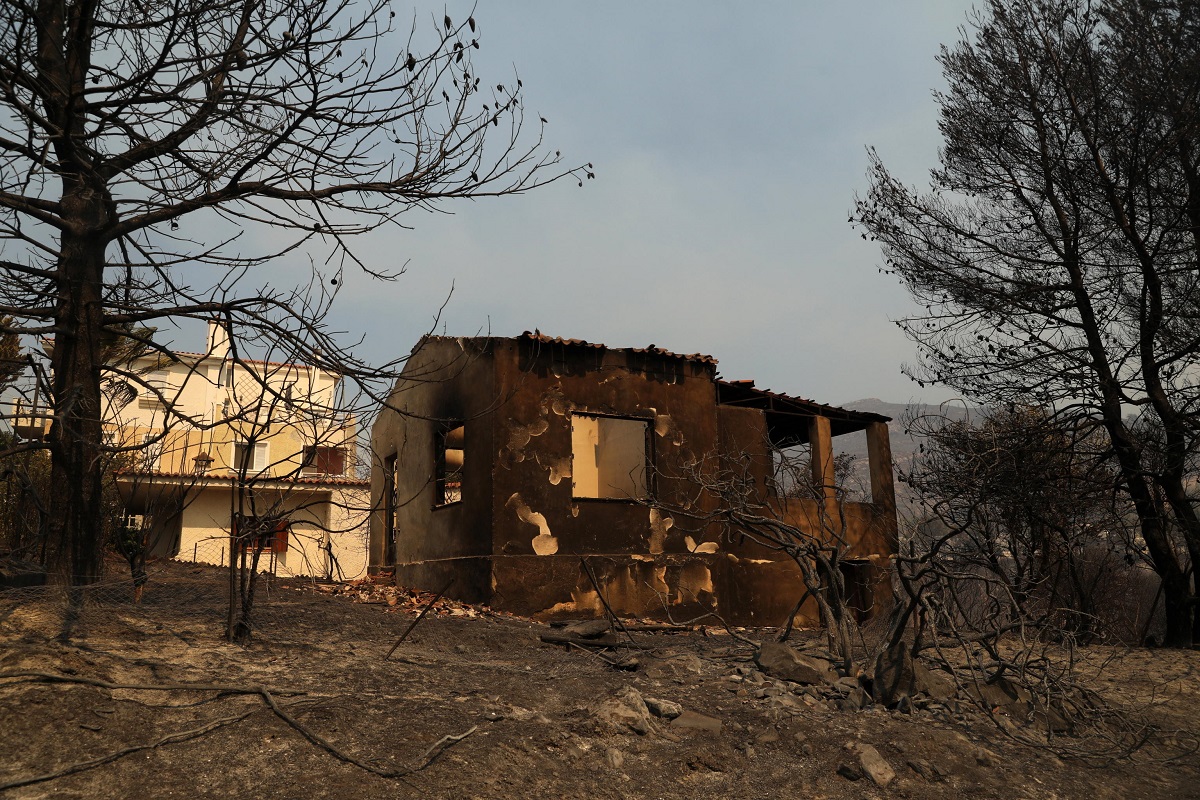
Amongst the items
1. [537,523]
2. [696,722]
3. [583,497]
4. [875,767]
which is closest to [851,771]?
[875,767]

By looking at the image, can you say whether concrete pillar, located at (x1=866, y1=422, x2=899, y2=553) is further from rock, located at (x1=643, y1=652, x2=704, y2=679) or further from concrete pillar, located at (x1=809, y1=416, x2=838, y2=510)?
rock, located at (x1=643, y1=652, x2=704, y2=679)

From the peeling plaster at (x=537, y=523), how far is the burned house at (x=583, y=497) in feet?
0.05

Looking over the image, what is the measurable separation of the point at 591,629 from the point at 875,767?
156 inches

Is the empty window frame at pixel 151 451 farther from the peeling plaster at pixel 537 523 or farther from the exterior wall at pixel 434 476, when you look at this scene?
the peeling plaster at pixel 537 523

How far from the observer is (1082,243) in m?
12.9

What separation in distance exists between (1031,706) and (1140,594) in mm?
19771

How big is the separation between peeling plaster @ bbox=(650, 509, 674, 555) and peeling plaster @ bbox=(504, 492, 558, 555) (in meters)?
1.59

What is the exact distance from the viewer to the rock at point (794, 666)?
749 cm

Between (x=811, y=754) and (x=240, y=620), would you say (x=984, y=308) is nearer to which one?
(x=811, y=754)

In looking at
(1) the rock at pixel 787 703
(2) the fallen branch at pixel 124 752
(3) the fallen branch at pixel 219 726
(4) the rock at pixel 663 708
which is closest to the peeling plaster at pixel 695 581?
(1) the rock at pixel 787 703

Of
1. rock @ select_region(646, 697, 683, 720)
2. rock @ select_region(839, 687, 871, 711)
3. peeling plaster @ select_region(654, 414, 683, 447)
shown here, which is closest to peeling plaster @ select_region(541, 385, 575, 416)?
peeling plaster @ select_region(654, 414, 683, 447)

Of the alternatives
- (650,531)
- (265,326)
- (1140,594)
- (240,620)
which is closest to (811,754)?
(240,620)

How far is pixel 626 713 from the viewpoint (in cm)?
611

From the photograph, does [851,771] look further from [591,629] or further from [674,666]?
[591,629]
